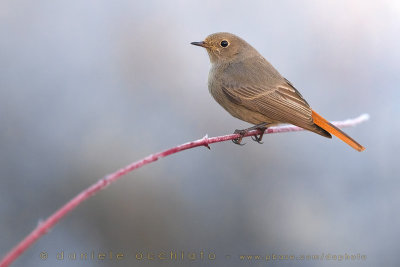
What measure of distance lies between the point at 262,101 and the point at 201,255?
1373mm

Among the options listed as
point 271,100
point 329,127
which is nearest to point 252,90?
point 271,100

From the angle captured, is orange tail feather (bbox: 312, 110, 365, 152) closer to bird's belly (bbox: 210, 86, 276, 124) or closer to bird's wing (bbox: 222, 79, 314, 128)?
bird's wing (bbox: 222, 79, 314, 128)

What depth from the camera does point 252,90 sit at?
3781 millimetres

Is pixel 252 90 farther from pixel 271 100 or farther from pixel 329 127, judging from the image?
pixel 329 127

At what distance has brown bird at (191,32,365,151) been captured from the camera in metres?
3.51

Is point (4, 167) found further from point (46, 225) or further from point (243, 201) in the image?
point (46, 225)

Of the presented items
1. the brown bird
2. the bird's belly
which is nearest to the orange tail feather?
the brown bird

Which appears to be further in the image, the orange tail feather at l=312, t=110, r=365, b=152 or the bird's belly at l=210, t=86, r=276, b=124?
the bird's belly at l=210, t=86, r=276, b=124

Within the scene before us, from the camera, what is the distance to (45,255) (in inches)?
152

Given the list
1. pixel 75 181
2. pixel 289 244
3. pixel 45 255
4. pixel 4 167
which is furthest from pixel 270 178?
pixel 4 167

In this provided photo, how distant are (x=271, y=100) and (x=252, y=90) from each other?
0.53 ft

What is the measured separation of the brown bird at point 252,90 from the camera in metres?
3.51

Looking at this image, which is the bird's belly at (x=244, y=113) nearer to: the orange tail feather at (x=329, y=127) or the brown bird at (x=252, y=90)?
the brown bird at (x=252, y=90)

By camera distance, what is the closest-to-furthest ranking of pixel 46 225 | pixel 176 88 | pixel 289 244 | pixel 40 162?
1. pixel 46 225
2. pixel 289 244
3. pixel 40 162
4. pixel 176 88
